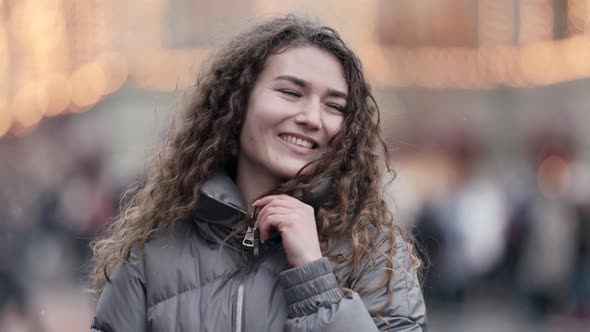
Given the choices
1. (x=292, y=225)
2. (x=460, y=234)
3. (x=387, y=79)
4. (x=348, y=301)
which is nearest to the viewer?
(x=348, y=301)

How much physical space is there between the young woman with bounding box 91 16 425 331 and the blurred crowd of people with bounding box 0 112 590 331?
5652mm

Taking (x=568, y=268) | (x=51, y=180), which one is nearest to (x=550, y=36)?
(x=51, y=180)

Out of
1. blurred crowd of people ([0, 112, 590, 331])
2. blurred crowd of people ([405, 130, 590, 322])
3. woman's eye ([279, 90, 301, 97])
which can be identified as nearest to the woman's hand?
woman's eye ([279, 90, 301, 97])

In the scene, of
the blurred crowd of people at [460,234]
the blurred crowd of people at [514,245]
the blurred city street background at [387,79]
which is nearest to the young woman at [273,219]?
the blurred crowd of people at [460,234]

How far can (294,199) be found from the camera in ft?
8.39

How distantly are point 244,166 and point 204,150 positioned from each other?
0.45 feet

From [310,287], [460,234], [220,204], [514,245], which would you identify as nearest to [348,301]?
[310,287]

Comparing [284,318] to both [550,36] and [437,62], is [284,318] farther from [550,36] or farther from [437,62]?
[437,62]

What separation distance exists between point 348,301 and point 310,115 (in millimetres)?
507

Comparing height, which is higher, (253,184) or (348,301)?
(253,184)

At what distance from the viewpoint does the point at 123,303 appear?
103 inches

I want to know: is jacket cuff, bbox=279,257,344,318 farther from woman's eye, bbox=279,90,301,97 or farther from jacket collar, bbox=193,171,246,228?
woman's eye, bbox=279,90,301,97

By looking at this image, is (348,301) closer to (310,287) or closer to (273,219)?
(310,287)

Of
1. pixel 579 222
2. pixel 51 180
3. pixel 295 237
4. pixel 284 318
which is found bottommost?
pixel 51 180
